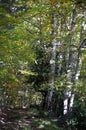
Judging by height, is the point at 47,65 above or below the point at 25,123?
above

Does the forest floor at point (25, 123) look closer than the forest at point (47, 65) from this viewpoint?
No

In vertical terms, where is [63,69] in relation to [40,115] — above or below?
above

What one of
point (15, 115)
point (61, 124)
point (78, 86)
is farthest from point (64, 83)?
point (15, 115)

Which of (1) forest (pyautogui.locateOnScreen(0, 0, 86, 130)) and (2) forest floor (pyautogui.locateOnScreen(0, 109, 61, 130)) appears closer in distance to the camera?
(1) forest (pyautogui.locateOnScreen(0, 0, 86, 130))

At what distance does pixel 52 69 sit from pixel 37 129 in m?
4.71

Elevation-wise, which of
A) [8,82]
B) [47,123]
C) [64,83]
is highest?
[64,83]

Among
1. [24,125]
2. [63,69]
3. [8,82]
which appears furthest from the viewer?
[8,82]

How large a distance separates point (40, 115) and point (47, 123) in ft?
6.39

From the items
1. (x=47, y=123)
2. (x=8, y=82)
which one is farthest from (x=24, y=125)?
(x=8, y=82)

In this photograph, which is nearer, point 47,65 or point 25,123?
point 25,123

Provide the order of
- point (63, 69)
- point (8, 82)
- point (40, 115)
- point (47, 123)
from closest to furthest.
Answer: point (47, 123)
point (40, 115)
point (63, 69)
point (8, 82)

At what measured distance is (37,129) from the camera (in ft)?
35.4

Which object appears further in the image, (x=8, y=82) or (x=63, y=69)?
(x=8, y=82)

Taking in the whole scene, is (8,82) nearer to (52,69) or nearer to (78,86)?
(52,69)
